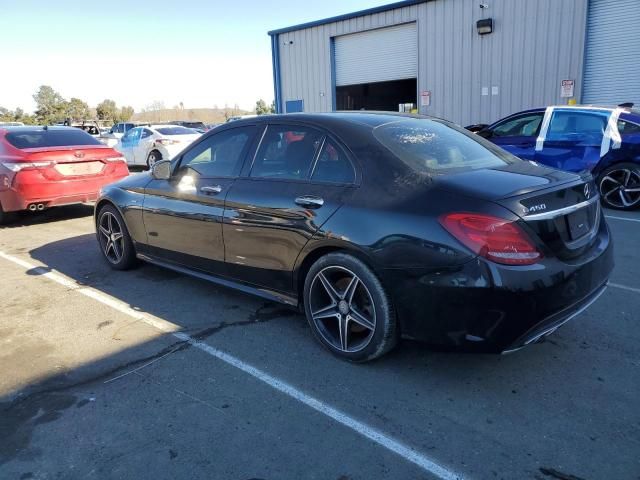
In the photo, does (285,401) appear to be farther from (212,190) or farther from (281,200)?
(212,190)

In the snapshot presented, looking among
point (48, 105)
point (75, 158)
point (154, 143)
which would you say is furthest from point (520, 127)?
point (48, 105)

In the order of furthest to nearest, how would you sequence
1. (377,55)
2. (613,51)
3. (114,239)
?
(377,55) < (613,51) < (114,239)

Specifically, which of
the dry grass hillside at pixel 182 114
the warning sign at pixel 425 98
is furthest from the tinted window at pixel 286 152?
the dry grass hillside at pixel 182 114

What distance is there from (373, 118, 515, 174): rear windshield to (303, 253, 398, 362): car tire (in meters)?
0.75

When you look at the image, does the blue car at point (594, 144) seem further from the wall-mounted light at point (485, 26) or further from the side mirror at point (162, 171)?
the wall-mounted light at point (485, 26)

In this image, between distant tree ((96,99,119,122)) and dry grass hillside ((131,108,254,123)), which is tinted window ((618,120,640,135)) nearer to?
distant tree ((96,99,119,122))

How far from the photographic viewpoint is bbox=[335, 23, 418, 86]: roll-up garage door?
17.0m

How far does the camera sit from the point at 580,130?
27.1ft

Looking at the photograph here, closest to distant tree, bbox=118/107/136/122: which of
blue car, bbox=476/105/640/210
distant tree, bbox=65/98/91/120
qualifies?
distant tree, bbox=65/98/91/120

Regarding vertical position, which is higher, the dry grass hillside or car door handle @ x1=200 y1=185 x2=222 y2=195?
the dry grass hillside

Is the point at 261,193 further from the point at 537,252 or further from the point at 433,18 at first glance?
the point at 433,18

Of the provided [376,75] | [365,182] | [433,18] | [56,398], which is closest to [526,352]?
[365,182]

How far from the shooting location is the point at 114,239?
5.42m

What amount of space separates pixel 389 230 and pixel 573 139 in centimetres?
664
